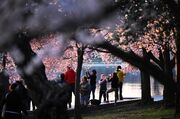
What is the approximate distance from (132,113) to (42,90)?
14.7 metres

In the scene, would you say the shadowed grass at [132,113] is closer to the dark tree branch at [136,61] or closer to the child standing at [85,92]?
the child standing at [85,92]

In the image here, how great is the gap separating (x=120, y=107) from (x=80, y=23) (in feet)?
66.9

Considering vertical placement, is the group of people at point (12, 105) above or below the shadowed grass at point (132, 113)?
above

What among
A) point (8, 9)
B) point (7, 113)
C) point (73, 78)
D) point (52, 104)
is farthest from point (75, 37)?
point (73, 78)

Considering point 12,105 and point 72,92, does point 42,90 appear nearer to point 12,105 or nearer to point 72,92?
point 12,105

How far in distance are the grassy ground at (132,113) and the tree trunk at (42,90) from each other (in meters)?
12.9

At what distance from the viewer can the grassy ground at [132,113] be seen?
697 inches

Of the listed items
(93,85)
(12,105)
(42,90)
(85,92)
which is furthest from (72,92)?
(93,85)

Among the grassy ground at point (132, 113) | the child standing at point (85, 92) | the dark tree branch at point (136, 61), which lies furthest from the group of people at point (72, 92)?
the dark tree branch at point (136, 61)

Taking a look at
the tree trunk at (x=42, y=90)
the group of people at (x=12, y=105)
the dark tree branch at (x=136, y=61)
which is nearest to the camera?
the dark tree branch at (x=136, y=61)

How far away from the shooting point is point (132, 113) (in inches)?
748

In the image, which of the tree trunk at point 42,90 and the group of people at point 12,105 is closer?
the tree trunk at point 42,90

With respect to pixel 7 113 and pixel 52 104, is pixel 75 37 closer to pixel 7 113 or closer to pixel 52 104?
pixel 52 104

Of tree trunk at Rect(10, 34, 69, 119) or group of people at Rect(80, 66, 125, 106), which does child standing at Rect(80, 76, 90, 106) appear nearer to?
group of people at Rect(80, 66, 125, 106)
